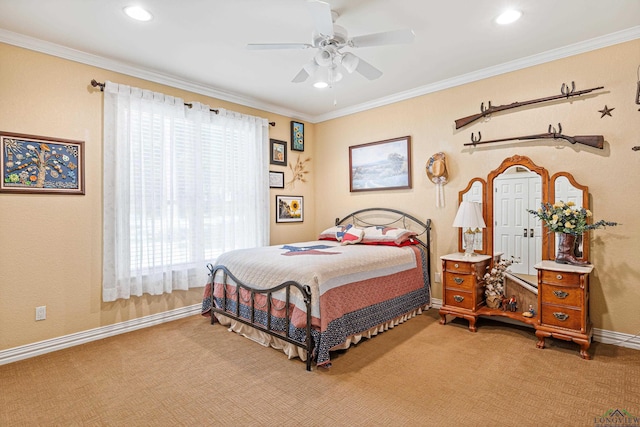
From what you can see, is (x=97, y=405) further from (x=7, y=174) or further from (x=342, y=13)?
(x=342, y=13)

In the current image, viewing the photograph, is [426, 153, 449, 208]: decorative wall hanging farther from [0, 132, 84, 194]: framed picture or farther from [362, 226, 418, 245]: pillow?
[0, 132, 84, 194]: framed picture

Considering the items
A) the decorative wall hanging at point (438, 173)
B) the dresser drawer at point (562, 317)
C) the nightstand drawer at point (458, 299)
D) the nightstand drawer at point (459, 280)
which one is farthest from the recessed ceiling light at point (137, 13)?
the dresser drawer at point (562, 317)

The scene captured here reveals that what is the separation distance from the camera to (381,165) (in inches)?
188

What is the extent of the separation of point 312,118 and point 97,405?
15.1 feet

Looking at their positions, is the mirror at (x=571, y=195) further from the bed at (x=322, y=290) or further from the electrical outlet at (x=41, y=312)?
the electrical outlet at (x=41, y=312)

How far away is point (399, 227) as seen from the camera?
459 cm

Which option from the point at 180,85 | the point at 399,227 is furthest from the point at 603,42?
the point at 180,85

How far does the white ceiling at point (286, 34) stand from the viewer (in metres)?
2.56

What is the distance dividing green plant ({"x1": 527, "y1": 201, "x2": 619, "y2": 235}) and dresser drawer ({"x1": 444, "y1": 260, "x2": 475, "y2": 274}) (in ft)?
2.60

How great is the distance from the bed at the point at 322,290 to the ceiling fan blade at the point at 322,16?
5.83 feet

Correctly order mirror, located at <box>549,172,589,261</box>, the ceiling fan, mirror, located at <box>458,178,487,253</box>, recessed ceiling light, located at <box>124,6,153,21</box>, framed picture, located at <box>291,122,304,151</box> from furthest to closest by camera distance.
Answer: framed picture, located at <box>291,122,304,151</box>, mirror, located at <box>458,178,487,253</box>, mirror, located at <box>549,172,589,261</box>, recessed ceiling light, located at <box>124,6,153,21</box>, the ceiling fan

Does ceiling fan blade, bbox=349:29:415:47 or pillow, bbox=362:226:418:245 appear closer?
ceiling fan blade, bbox=349:29:415:47

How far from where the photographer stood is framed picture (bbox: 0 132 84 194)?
2.89 m

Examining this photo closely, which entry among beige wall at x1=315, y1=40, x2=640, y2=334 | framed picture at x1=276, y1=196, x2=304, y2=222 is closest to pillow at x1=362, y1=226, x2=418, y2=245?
beige wall at x1=315, y1=40, x2=640, y2=334
